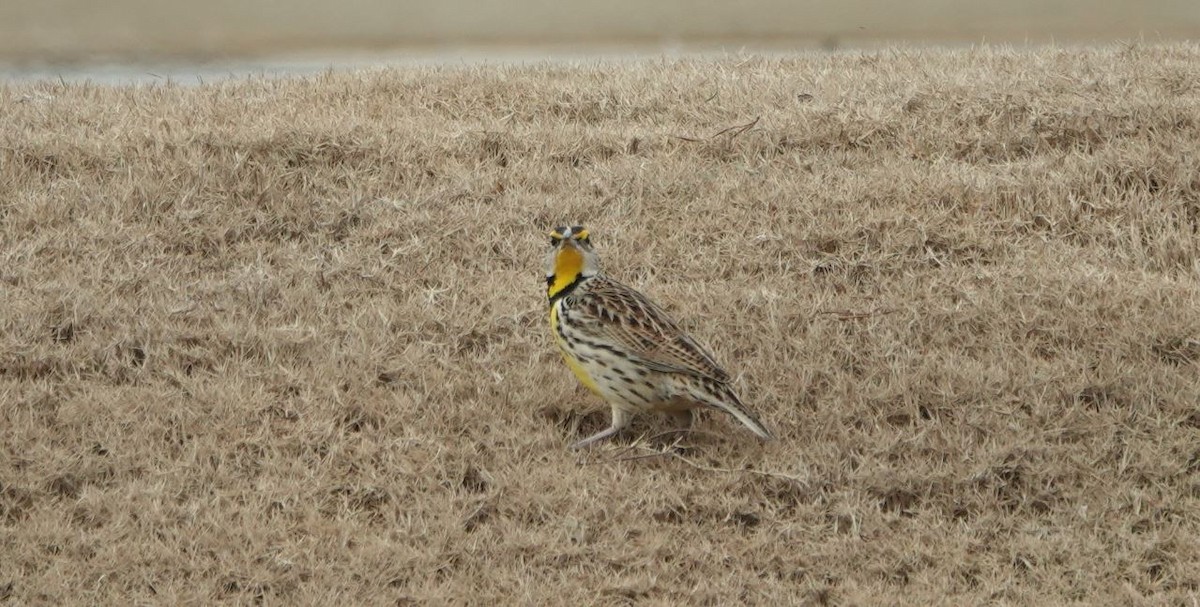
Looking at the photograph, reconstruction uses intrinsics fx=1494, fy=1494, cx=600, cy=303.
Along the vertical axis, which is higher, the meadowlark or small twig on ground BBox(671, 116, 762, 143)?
small twig on ground BBox(671, 116, 762, 143)

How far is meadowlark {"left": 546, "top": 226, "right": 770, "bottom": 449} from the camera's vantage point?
6145 millimetres

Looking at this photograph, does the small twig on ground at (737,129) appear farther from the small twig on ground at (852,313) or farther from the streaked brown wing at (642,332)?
the streaked brown wing at (642,332)

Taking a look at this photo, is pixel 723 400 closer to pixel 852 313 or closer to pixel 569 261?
pixel 569 261

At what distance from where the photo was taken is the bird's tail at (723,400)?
240 inches

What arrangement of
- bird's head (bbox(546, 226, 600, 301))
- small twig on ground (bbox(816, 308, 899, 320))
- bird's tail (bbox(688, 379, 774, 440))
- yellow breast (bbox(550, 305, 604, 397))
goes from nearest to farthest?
bird's tail (bbox(688, 379, 774, 440)), yellow breast (bbox(550, 305, 604, 397)), bird's head (bbox(546, 226, 600, 301)), small twig on ground (bbox(816, 308, 899, 320))

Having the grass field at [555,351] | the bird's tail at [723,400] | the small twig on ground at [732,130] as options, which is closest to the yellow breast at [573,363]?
the grass field at [555,351]

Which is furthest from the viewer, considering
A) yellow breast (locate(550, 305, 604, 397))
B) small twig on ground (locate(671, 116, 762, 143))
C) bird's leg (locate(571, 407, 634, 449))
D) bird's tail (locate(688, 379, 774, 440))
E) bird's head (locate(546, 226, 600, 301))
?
small twig on ground (locate(671, 116, 762, 143))

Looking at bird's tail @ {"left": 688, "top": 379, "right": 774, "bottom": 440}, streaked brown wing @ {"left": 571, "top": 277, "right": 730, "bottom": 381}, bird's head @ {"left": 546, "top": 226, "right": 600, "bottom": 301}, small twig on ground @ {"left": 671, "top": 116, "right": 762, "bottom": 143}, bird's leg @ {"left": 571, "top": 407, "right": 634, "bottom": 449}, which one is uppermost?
small twig on ground @ {"left": 671, "top": 116, "right": 762, "bottom": 143}

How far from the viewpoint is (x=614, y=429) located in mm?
6430

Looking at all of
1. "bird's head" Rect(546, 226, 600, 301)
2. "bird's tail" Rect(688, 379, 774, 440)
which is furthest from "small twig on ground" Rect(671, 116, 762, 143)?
"bird's tail" Rect(688, 379, 774, 440)

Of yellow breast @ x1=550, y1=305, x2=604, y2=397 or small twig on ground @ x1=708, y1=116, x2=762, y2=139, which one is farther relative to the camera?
small twig on ground @ x1=708, y1=116, x2=762, y2=139

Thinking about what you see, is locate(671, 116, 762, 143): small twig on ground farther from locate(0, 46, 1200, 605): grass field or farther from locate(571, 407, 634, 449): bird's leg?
locate(571, 407, 634, 449): bird's leg

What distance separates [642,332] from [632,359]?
14 cm

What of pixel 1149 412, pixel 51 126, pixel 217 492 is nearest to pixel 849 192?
pixel 1149 412
